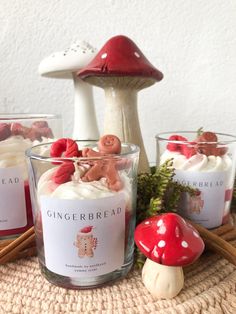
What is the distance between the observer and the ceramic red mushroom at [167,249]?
25 cm

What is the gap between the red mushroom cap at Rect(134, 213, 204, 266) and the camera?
0.25 meters

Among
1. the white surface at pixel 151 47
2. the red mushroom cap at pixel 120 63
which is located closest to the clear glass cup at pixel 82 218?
the red mushroom cap at pixel 120 63

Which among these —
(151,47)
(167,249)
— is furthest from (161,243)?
(151,47)

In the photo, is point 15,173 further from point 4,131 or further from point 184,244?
point 184,244

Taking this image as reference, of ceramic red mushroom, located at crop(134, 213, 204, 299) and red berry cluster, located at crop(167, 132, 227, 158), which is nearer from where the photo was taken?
ceramic red mushroom, located at crop(134, 213, 204, 299)

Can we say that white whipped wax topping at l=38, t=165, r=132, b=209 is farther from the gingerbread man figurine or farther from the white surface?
Result: the white surface

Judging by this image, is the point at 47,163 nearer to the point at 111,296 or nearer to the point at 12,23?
the point at 111,296

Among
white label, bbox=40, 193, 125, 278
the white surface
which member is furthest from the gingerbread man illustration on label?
the white surface

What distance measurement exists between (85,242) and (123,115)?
0.18m

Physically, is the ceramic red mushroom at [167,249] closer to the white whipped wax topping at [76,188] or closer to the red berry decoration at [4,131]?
the white whipped wax topping at [76,188]

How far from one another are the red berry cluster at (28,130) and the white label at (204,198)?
16cm

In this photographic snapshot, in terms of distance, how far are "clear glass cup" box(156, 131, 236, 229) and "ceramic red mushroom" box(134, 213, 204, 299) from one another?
107 millimetres

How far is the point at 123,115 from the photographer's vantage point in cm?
41

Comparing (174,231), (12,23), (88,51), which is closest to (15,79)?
(12,23)
